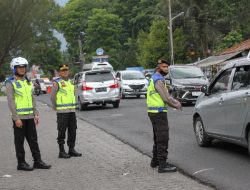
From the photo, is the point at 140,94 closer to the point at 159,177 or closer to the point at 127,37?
the point at 159,177

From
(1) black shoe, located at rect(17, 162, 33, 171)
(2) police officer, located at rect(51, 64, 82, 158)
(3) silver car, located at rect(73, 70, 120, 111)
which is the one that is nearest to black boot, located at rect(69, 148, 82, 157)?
(2) police officer, located at rect(51, 64, 82, 158)

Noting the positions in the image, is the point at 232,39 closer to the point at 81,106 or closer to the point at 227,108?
the point at 81,106

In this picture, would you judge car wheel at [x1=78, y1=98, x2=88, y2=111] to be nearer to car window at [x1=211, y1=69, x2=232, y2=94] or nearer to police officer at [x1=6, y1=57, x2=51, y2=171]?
car window at [x1=211, y1=69, x2=232, y2=94]

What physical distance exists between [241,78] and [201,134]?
2.00 meters

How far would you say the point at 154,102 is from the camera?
8922 mm

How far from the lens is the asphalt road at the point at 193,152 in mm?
8141

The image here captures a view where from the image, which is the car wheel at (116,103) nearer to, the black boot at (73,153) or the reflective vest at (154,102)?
the black boot at (73,153)

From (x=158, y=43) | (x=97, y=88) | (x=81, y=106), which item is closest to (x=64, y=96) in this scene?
(x=97, y=88)

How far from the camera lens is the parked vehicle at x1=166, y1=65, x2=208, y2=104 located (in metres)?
22.4

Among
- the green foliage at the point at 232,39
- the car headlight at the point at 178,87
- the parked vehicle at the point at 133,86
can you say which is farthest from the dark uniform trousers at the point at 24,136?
the green foliage at the point at 232,39

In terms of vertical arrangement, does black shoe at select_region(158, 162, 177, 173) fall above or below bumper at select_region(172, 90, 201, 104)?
below

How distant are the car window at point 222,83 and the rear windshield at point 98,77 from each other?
1340 cm

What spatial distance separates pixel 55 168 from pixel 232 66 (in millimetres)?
3813

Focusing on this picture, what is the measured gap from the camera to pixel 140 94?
32219 millimetres
